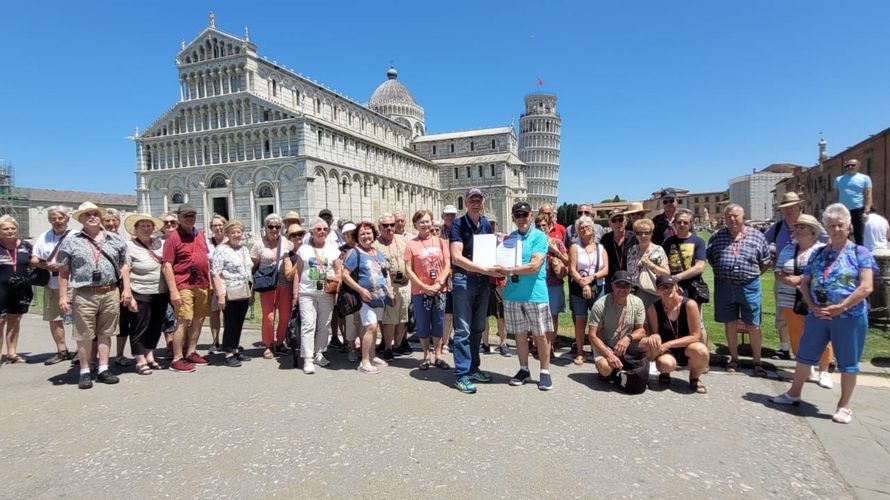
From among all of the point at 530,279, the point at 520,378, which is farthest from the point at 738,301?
the point at 520,378

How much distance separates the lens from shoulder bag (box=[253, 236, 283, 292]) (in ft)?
21.6

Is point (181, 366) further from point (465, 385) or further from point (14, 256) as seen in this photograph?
point (465, 385)

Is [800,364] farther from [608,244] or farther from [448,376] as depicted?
[448,376]

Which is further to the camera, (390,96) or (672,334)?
(390,96)

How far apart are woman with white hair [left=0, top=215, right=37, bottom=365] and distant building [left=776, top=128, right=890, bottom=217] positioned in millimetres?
22919

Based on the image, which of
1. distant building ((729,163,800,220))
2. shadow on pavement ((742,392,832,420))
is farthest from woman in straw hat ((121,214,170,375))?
distant building ((729,163,800,220))

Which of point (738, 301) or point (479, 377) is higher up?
point (738, 301)

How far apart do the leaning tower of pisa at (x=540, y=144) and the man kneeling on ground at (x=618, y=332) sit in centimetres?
9249

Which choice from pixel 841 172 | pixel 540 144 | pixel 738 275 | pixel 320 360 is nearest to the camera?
pixel 738 275

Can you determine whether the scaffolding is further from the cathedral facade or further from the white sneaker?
the white sneaker

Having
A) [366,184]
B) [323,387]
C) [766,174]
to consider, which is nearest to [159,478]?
[323,387]

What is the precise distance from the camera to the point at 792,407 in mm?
4496

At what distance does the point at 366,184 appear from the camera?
53.8 m

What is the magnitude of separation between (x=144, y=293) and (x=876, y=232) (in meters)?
11.4
